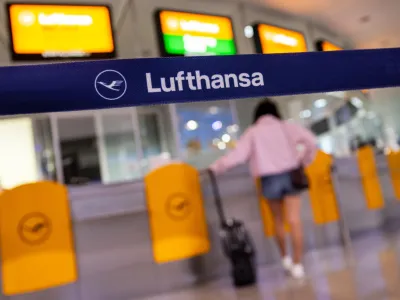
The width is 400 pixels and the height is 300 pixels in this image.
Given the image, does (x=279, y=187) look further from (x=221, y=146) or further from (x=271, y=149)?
(x=221, y=146)

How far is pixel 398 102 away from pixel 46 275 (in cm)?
1652

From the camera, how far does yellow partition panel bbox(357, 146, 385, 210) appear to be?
6223 millimetres

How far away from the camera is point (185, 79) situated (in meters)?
2.31

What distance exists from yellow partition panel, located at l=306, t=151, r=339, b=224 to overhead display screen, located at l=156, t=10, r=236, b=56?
1.83m

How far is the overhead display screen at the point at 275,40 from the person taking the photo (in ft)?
13.8

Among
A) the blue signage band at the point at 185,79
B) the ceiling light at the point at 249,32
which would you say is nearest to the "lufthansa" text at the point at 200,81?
the blue signage band at the point at 185,79

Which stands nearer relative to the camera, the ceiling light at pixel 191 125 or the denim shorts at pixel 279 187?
the denim shorts at pixel 279 187

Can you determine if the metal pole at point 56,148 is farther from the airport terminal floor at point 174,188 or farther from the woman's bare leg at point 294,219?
the woman's bare leg at point 294,219

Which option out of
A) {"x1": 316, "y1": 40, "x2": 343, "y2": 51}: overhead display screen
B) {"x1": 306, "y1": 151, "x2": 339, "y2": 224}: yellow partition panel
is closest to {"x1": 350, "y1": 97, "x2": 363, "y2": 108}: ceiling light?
{"x1": 306, "y1": 151, "x2": 339, "y2": 224}: yellow partition panel

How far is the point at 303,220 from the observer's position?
5117 millimetres

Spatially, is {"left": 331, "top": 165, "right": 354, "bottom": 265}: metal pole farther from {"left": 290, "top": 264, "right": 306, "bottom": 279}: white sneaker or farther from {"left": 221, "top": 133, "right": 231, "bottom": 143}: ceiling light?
{"left": 221, "top": 133, "right": 231, "bottom": 143}: ceiling light

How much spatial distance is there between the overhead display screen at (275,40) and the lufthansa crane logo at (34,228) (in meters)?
2.37

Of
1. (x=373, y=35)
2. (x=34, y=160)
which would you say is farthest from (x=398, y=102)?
(x=34, y=160)

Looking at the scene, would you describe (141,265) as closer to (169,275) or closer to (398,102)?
(169,275)
